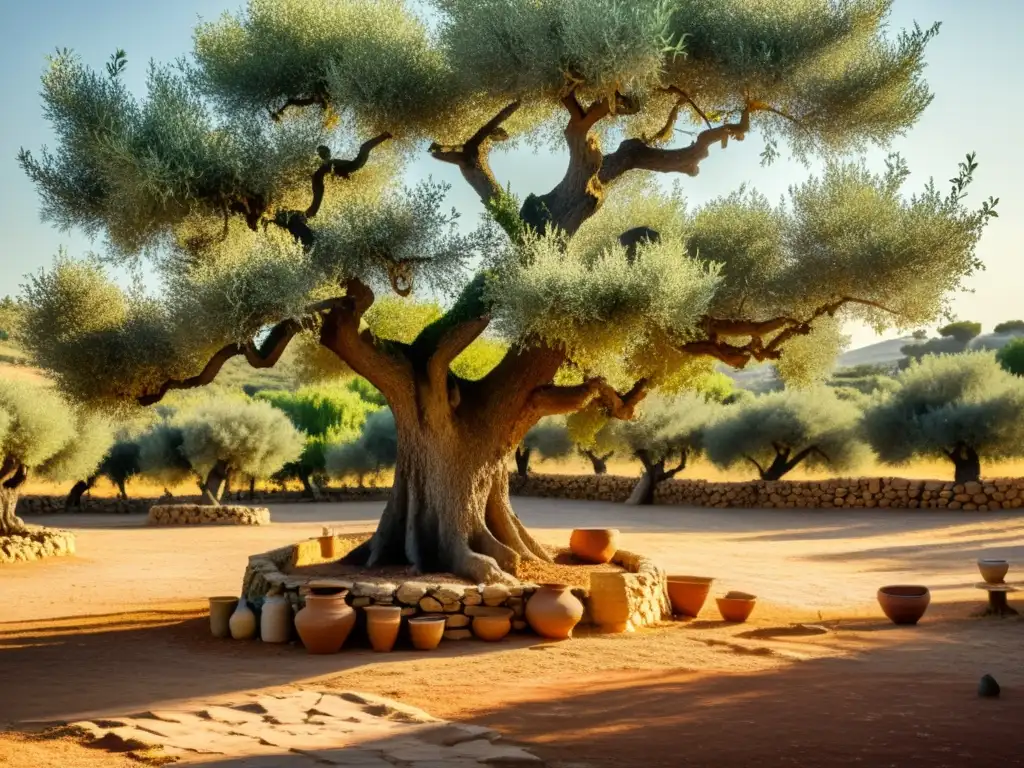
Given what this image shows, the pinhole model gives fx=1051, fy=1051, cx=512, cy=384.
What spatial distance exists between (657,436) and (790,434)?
13.5ft

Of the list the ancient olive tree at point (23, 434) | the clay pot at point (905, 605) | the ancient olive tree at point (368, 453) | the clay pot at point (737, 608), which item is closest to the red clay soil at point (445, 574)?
the clay pot at point (737, 608)

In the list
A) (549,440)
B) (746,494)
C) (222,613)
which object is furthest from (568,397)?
(549,440)

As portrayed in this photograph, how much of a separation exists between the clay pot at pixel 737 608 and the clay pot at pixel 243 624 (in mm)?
5388

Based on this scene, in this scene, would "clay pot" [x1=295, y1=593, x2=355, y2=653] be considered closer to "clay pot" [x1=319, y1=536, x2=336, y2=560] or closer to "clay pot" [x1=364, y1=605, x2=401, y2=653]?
"clay pot" [x1=364, y1=605, x2=401, y2=653]

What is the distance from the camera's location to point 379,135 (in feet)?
44.6

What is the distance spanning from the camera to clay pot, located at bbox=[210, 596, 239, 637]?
38.9 feet

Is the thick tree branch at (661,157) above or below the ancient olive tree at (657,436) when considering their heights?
above

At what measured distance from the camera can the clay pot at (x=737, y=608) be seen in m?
12.3

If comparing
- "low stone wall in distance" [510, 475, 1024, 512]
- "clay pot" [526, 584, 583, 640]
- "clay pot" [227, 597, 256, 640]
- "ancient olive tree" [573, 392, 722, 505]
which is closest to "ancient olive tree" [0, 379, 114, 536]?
"clay pot" [227, 597, 256, 640]

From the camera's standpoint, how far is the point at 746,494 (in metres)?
31.8

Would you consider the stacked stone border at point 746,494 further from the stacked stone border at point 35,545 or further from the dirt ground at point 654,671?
the stacked stone border at point 35,545

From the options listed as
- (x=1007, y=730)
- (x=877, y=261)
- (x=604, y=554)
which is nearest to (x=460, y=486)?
(x=604, y=554)

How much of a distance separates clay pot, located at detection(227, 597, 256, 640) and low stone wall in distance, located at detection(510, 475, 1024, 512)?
2054 centimetres

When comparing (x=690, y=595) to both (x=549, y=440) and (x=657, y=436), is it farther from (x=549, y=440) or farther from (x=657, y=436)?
(x=549, y=440)
